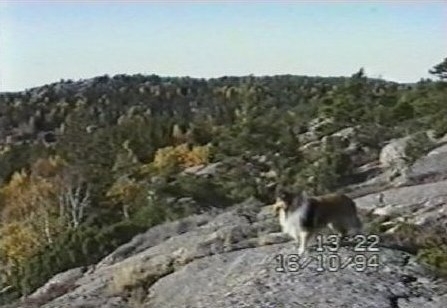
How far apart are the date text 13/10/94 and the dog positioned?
0.10m

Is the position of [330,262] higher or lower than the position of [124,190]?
higher

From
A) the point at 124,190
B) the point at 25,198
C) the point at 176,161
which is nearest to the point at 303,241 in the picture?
the point at 124,190

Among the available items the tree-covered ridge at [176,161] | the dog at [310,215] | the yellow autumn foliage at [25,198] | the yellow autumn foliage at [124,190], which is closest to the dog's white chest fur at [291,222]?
the dog at [310,215]

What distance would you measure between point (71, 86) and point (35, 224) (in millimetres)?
40259

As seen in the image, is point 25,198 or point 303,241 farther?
point 25,198

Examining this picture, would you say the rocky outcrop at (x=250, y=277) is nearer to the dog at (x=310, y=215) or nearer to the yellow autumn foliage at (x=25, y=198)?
the dog at (x=310, y=215)

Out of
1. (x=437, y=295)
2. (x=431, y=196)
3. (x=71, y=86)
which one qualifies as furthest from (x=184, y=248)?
(x=71, y=86)

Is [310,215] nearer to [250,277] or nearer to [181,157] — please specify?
[250,277]

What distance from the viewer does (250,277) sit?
27.6ft

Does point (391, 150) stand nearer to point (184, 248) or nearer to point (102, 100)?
point (184, 248)

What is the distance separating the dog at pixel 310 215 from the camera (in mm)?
8430

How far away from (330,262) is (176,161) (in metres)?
25.9

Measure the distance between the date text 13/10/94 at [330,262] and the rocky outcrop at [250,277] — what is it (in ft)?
0.04

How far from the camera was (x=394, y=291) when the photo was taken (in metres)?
7.76
